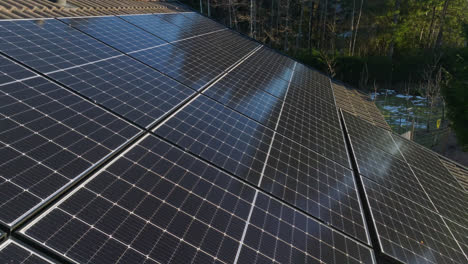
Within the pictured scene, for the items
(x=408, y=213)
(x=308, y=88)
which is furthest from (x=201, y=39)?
(x=408, y=213)

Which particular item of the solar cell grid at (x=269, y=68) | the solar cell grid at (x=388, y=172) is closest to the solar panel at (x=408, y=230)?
the solar cell grid at (x=388, y=172)

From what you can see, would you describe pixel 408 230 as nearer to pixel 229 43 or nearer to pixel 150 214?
pixel 150 214

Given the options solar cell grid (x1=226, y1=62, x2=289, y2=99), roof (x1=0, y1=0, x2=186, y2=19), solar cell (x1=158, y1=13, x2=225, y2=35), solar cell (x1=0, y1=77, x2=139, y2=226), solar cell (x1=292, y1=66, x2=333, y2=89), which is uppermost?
roof (x1=0, y1=0, x2=186, y2=19)

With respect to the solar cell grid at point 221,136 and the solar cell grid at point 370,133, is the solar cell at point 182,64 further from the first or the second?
the solar cell grid at point 370,133

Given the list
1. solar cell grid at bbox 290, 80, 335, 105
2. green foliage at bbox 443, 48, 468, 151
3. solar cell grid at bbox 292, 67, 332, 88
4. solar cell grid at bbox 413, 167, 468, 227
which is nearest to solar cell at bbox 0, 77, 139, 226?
solar cell grid at bbox 413, 167, 468, 227

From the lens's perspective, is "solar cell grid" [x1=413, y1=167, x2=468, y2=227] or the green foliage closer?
"solar cell grid" [x1=413, y1=167, x2=468, y2=227]

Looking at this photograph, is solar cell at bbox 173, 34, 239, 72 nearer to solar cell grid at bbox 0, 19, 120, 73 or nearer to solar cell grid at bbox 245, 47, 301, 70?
solar cell grid at bbox 245, 47, 301, 70

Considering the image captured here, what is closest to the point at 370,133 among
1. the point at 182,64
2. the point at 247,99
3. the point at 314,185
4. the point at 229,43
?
the point at 247,99
